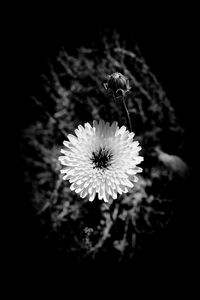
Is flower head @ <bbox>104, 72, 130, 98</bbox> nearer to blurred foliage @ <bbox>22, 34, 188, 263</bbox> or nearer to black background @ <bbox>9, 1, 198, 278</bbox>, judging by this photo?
blurred foliage @ <bbox>22, 34, 188, 263</bbox>

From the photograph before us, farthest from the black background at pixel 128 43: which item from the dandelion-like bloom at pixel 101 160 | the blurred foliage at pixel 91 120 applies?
the dandelion-like bloom at pixel 101 160

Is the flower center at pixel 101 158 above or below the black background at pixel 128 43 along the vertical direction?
below

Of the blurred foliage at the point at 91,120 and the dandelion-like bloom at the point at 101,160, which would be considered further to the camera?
the blurred foliage at the point at 91,120

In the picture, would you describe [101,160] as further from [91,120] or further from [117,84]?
[91,120]

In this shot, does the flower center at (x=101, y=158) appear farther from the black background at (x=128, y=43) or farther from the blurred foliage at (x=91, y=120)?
the black background at (x=128, y=43)

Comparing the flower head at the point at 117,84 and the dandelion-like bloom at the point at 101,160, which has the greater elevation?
the flower head at the point at 117,84

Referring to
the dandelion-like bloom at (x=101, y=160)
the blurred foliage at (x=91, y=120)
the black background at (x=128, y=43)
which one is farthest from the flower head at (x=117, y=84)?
the black background at (x=128, y=43)

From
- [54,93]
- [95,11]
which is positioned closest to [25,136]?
[54,93]

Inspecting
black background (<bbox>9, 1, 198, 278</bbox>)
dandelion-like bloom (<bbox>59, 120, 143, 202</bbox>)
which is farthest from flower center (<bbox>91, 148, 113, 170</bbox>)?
black background (<bbox>9, 1, 198, 278</bbox>)

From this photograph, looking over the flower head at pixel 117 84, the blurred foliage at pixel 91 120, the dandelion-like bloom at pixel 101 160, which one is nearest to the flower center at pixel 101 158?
the dandelion-like bloom at pixel 101 160
